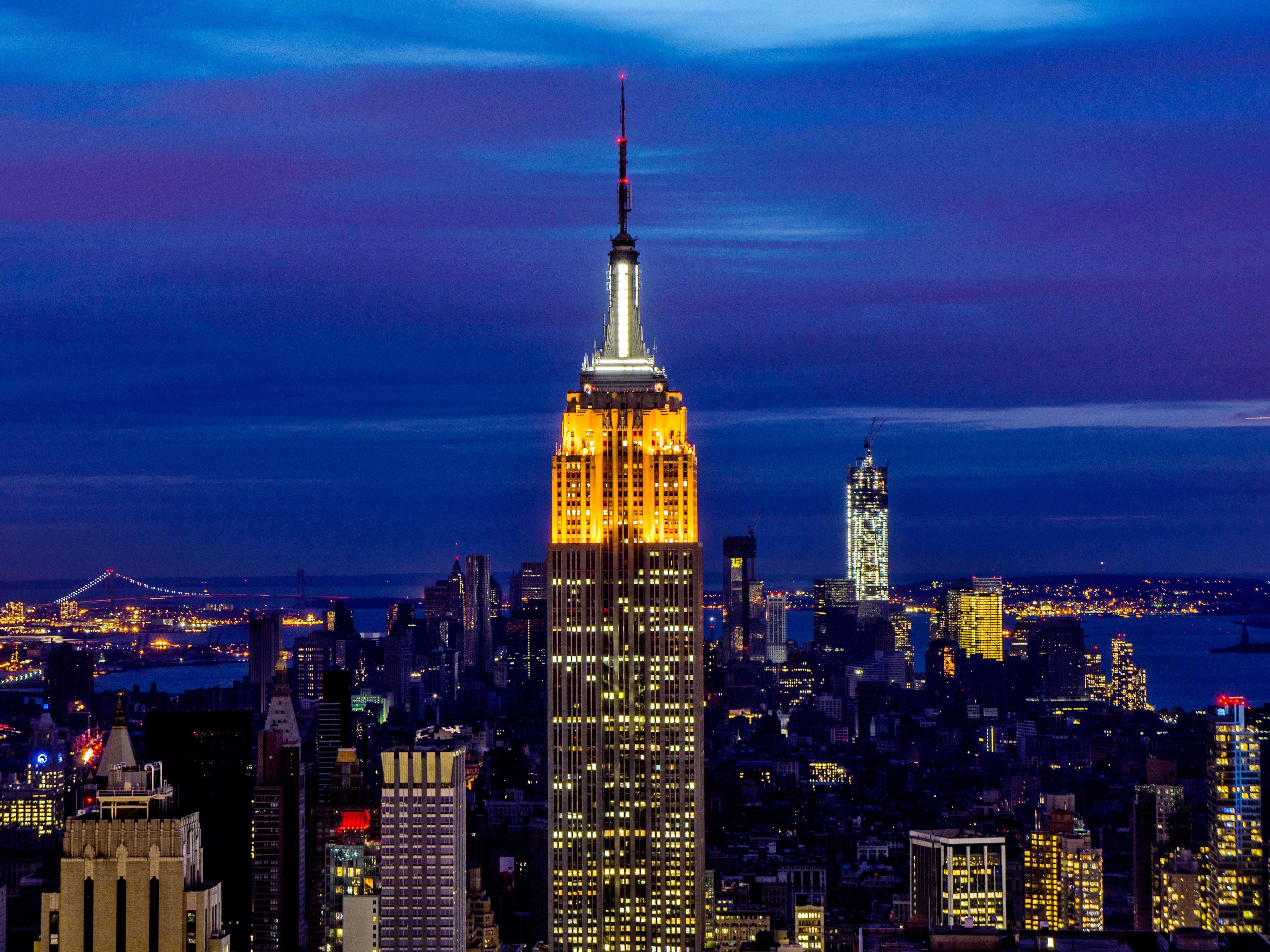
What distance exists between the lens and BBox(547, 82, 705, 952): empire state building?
7225cm

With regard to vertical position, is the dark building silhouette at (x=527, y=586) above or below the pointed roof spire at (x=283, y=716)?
above

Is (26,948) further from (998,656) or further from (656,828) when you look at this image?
(998,656)

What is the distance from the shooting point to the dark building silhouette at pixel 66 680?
456 feet

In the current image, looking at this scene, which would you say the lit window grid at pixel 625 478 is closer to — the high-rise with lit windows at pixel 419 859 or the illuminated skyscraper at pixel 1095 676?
the high-rise with lit windows at pixel 419 859

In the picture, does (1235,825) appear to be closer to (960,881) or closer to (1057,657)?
(960,881)

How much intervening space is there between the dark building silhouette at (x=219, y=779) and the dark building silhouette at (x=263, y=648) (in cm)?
3546

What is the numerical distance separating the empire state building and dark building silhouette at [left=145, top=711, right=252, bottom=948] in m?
22.8

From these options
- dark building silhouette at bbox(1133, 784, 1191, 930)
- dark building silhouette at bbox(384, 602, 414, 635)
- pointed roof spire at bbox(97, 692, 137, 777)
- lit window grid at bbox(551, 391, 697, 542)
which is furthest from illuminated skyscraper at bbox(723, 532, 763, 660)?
pointed roof spire at bbox(97, 692, 137, 777)

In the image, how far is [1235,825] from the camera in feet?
294

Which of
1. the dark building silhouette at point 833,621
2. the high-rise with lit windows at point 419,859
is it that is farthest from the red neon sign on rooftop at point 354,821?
the dark building silhouette at point 833,621

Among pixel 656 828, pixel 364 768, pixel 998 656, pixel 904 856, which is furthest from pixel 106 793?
pixel 998 656

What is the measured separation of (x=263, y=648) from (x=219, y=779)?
49.1m

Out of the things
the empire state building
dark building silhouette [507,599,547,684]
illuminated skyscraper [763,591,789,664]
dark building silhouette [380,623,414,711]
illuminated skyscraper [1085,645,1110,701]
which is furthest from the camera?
illuminated skyscraper [763,591,789,664]

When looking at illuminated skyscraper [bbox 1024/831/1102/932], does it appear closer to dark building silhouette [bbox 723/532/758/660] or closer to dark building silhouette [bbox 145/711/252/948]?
dark building silhouette [bbox 145/711/252/948]
